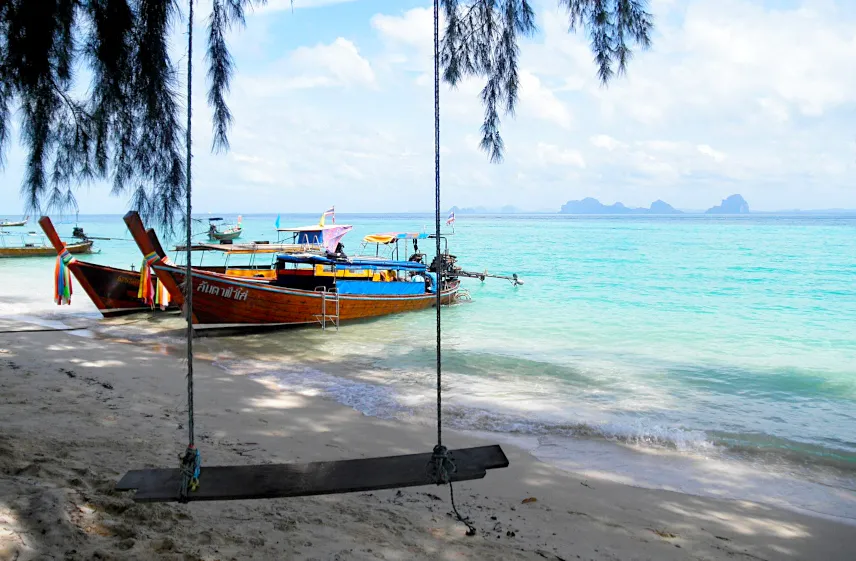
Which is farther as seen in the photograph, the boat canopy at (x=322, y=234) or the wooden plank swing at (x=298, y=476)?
the boat canopy at (x=322, y=234)

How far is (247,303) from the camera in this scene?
11328 millimetres

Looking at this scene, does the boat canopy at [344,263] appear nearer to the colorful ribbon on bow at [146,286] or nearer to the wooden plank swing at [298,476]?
the colorful ribbon on bow at [146,286]

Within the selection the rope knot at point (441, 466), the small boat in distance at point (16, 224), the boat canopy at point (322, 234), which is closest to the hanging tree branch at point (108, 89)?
the small boat in distance at point (16, 224)

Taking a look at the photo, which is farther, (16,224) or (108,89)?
(16,224)

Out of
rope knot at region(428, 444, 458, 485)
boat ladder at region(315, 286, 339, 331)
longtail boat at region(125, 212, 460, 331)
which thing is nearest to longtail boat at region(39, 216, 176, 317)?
longtail boat at region(125, 212, 460, 331)

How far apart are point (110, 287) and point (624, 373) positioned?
977 centimetres

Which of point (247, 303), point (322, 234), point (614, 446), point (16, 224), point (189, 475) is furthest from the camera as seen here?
point (16, 224)

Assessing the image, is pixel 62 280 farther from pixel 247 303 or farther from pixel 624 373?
pixel 624 373

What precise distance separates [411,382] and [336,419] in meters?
2.26

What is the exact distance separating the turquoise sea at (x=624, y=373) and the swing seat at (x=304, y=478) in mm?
2303

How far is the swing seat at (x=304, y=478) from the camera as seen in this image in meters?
2.33

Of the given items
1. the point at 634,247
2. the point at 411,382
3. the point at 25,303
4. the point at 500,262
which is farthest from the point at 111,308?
the point at 634,247

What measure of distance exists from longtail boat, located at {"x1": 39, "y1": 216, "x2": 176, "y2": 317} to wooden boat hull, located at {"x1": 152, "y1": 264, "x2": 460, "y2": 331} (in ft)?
7.04

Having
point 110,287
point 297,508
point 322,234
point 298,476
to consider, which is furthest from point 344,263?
point 298,476
